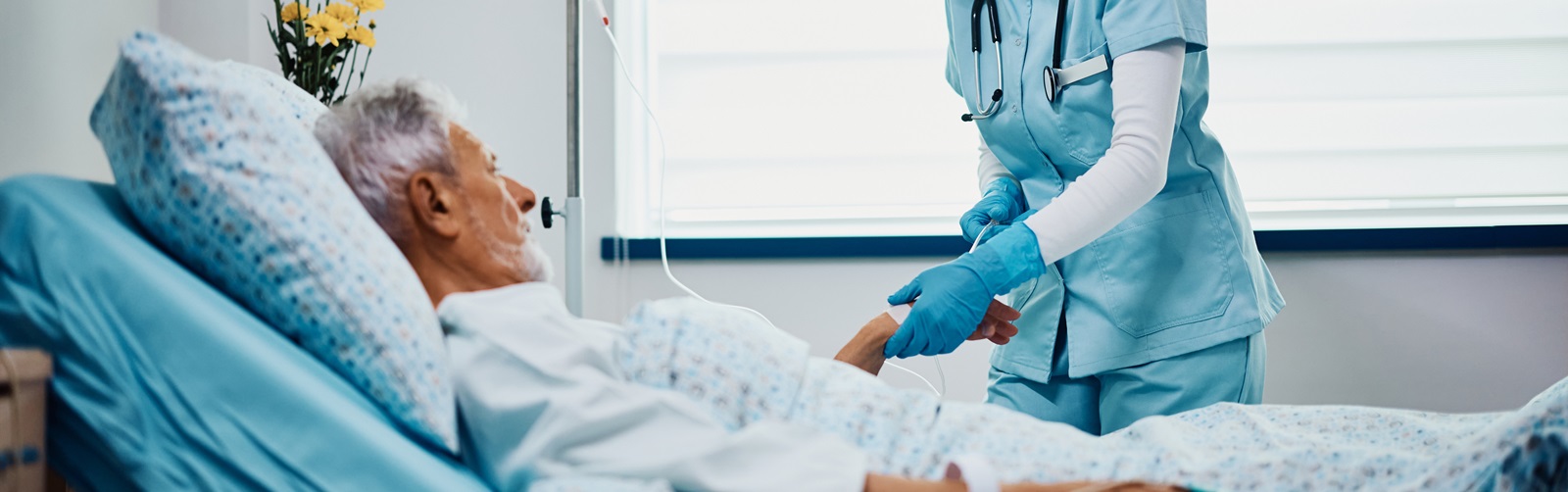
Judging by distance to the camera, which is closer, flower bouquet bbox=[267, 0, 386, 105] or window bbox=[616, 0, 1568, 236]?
flower bouquet bbox=[267, 0, 386, 105]

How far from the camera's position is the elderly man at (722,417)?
2.73 ft

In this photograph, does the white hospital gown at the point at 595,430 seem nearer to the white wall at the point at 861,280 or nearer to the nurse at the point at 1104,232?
the nurse at the point at 1104,232

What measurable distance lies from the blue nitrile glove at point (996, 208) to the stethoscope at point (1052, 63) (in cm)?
14

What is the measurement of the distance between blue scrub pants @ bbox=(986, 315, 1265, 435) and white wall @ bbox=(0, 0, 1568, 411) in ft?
1.82

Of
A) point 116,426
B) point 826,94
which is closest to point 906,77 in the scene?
point 826,94

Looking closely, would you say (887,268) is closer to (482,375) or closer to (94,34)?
(482,375)

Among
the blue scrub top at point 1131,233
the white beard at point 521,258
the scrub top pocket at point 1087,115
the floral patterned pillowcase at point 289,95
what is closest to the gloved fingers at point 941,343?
the blue scrub top at point 1131,233

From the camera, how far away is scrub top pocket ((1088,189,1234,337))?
1352mm

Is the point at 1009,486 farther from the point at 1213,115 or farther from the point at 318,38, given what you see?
the point at 1213,115

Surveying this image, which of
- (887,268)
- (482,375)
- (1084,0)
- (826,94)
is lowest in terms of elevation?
(887,268)

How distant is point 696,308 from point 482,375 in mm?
219

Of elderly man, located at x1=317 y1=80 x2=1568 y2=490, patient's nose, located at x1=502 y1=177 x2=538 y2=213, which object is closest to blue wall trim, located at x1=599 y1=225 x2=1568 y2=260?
patient's nose, located at x1=502 y1=177 x2=538 y2=213

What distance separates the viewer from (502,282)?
112cm

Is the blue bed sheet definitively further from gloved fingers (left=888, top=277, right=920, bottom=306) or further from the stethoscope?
the stethoscope
